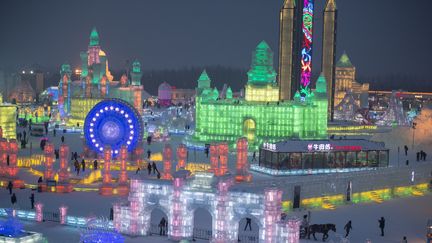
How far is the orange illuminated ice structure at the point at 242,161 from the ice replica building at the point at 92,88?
25.1 meters

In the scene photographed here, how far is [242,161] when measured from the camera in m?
32.3

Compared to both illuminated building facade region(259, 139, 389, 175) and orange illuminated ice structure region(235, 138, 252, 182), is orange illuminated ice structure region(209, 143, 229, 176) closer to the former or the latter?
orange illuminated ice structure region(235, 138, 252, 182)

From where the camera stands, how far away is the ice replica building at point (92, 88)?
56.1 metres

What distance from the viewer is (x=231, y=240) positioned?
66.8 feet

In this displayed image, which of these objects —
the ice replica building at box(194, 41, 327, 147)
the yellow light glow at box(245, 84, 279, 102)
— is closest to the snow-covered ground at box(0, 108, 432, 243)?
the ice replica building at box(194, 41, 327, 147)

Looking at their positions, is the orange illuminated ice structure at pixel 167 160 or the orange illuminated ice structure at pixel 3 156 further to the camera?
the orange illuminated ice structure at pixel 3 156

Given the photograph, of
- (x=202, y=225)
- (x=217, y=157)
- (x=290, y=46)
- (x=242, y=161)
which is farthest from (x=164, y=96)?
(x=202, y=225)

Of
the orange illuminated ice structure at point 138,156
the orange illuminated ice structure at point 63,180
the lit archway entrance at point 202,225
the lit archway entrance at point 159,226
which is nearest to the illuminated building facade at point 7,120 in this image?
the orange illuminated ice structure at point 138,156

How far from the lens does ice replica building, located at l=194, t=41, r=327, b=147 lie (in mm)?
43869

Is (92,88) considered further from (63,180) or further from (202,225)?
(202,225)

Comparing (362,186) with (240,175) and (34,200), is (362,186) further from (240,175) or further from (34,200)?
(34,200)

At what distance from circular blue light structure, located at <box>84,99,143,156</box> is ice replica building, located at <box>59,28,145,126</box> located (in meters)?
19.9

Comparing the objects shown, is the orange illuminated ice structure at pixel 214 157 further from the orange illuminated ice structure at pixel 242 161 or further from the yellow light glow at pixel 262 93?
the yellow light glow at pixel 262 93

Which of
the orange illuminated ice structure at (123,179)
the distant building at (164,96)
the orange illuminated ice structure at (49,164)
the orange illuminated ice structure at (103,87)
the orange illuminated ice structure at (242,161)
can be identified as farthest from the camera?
the distant building at (164,96)
